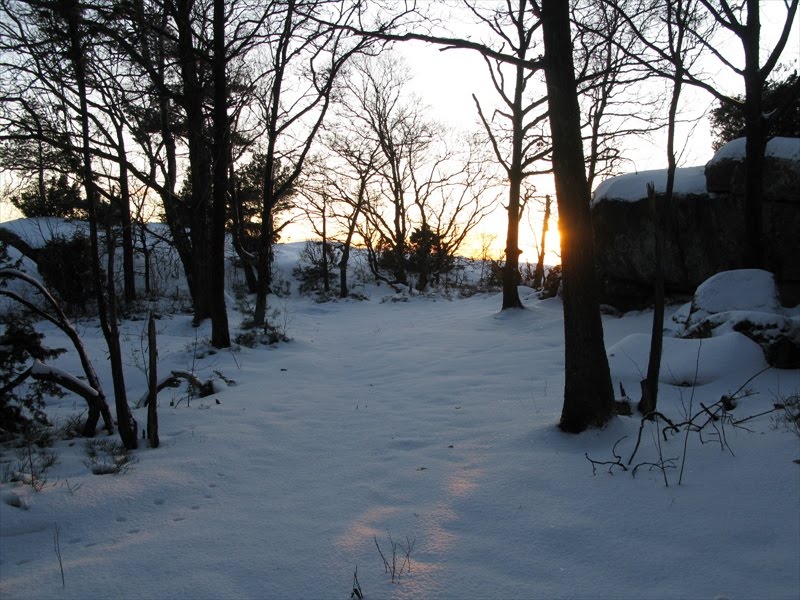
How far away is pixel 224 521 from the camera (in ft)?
9.84

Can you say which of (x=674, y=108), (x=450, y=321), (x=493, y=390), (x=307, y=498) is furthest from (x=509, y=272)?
(x=307, y=498)

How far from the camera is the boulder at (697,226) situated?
8.32 metres

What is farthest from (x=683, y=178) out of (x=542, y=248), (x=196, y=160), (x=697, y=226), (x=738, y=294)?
(x=542, y=248)

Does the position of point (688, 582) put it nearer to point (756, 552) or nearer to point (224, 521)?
point (756, 552)

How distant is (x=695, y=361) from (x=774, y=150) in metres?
5.37

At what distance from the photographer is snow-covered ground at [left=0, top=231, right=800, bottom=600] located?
7.57ft

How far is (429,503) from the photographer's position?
3.21 meters

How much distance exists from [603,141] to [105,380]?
49.0 feet

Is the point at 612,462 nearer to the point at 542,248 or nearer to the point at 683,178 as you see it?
the point at 683,178

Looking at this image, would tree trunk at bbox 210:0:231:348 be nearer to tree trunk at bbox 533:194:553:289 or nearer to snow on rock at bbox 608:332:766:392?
snow on rock at bbox 608:332:766:392

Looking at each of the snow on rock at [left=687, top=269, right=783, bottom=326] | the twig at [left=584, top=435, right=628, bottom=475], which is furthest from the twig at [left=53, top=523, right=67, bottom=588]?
the snow on rock at [left=687, top=269, right=783, bottom=326]

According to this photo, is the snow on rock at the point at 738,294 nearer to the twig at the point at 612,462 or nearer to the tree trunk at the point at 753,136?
the tree trunk at the point at 753,136

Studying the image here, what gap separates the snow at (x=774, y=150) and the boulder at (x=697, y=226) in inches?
0.5

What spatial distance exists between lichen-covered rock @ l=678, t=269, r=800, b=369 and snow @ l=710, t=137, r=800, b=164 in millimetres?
2447
